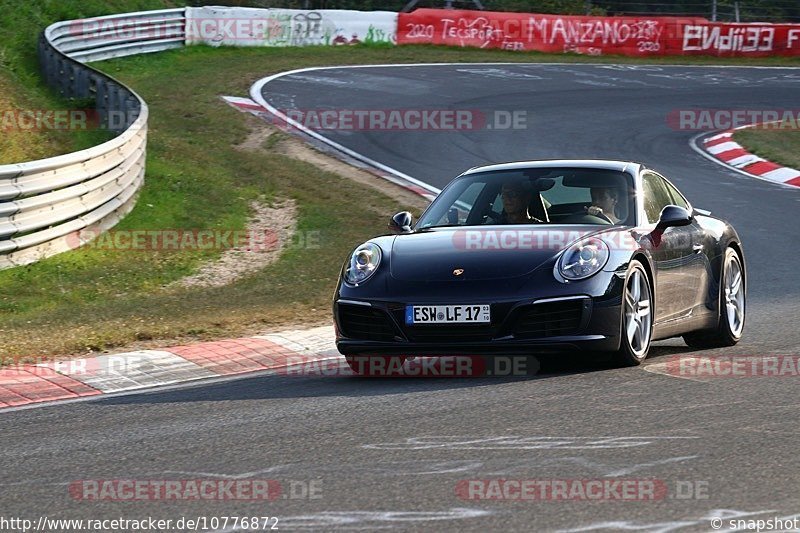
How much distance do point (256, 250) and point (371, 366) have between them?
20.6 feet

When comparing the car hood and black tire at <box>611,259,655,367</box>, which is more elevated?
the car hood

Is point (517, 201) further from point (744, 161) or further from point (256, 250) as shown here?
point (744, 161)

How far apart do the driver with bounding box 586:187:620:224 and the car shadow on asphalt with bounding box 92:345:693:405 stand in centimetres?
91

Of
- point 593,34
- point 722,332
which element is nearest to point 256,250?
point 722,332

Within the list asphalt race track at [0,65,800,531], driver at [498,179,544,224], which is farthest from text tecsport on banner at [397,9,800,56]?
driver at [498,179,544,224]

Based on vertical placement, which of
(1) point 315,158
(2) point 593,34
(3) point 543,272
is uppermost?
(3) point 543,272

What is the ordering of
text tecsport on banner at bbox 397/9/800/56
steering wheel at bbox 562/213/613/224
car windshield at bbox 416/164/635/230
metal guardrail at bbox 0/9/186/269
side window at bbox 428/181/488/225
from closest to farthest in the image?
1. steering wheel at bbox 562/213/613/224
2. car windshield at bbox 416/164/635/230
3. side window at bbox 428/181/488/225
4. metal guardrail at bbox 0/9/186/269
5. text tecsport on banner at bbox 397/9/800/56

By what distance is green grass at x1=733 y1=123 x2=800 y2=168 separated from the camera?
67.4 feet

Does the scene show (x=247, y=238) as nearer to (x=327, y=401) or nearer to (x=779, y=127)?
(x=327, y=401)

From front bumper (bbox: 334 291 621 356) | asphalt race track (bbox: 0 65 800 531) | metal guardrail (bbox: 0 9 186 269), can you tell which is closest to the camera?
asphalt race track (bbox: 0 65 800 531)

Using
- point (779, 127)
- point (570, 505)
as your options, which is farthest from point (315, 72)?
point (570, 505)

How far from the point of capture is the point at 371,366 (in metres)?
8.59

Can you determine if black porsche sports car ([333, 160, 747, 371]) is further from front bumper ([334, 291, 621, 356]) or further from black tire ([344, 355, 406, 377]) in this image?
black tire ([344, 355, 406, 377])

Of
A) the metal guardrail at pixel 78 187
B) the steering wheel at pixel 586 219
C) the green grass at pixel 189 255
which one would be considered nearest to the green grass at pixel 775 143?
the green grass at pixel 189 255
